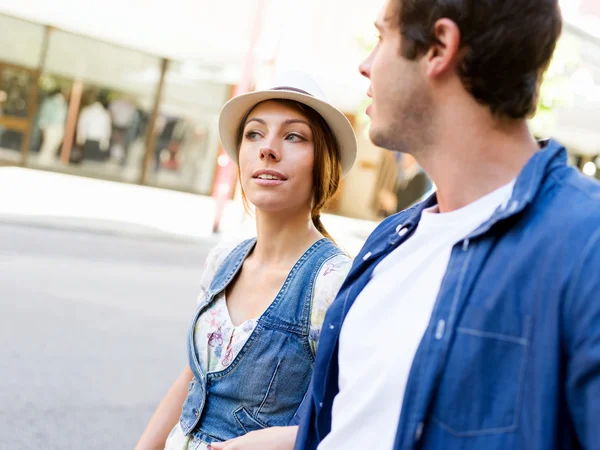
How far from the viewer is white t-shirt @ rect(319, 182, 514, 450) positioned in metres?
1.34

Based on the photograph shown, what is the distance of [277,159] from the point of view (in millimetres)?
2123

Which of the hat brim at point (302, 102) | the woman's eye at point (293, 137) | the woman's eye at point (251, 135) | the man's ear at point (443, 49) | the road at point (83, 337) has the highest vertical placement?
the man's ear at point (443, 49)

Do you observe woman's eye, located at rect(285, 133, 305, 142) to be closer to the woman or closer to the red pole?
the woman

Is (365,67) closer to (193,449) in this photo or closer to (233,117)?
(233,117)

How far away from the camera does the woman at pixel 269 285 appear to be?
6.30 ft

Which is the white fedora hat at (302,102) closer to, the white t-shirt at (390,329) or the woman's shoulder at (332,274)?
the woman's shoulder at (332,274)

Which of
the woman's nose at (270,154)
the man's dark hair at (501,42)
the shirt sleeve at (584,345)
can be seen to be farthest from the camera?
the woman's nose at (270,154)

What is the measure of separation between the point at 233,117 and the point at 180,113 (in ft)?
64.0

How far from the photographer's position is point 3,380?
185 inches

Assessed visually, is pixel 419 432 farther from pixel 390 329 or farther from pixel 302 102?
pixel 302 102

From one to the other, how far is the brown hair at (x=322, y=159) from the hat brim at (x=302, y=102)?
2cm

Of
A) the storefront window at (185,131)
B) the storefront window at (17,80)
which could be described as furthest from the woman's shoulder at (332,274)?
the storefront window at (185,131)

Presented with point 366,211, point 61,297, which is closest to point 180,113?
point 366,211

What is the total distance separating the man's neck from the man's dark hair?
1.7 inches
